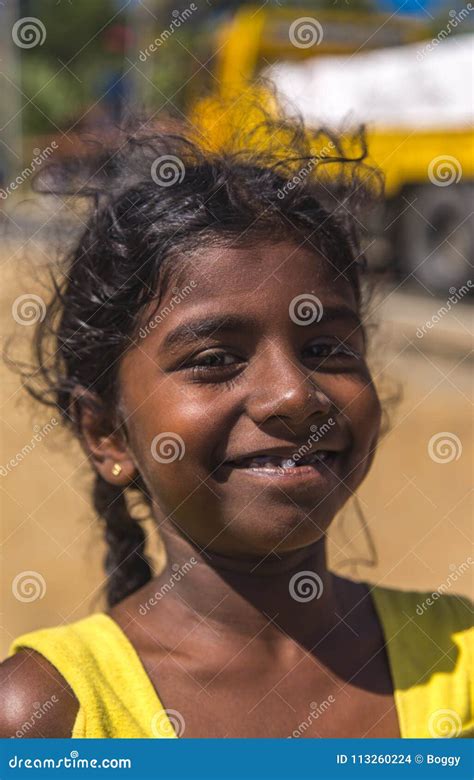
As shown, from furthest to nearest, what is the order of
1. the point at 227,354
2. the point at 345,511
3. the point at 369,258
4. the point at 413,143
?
the point at 413,143 → the point at 345,511 → the point at 369,258 → the point at 227,354

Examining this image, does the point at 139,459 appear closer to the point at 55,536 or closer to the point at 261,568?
the point at 261,568

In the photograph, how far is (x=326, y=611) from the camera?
157 cm

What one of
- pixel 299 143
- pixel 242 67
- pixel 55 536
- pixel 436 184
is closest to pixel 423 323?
pixel 436 184

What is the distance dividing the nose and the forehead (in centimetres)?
9

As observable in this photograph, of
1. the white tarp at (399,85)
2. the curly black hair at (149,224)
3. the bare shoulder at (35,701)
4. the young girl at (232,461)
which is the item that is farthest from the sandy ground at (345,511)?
the white tarp at (399,85)

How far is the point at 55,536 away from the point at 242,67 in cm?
753

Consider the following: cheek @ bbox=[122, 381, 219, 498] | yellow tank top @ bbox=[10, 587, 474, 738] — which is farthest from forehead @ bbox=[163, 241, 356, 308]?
yellow tank top @ bbox=[10, 587, 474, 738]

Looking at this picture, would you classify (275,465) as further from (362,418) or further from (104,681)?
(104,681)

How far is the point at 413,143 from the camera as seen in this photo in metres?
8.87

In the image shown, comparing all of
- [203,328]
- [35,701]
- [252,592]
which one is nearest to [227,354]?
[203,328]

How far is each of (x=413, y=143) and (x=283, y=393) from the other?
26.1 ft

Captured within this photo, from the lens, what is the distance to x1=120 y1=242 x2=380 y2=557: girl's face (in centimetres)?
137

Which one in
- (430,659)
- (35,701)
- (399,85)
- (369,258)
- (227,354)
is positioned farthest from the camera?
(399,85)

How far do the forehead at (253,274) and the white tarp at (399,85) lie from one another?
6287mm
